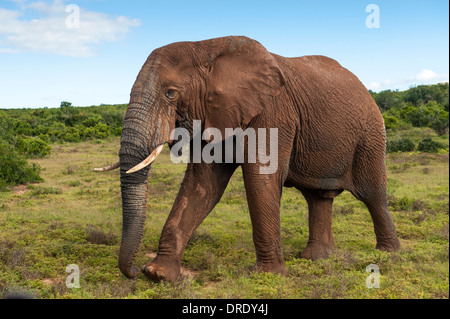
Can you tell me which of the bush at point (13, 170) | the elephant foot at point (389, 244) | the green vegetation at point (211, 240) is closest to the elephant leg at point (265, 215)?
the green vegetation at point (211, 240)

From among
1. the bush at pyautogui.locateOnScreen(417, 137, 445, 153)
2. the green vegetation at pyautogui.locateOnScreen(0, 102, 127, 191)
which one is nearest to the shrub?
the bush at pyautogui.locateOnScreen(417, 137, 445, 153)

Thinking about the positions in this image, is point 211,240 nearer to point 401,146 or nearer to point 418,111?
point 401,146

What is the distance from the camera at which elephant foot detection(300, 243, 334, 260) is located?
→ 7113mm

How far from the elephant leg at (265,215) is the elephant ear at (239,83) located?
2.35ft

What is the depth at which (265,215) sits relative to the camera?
18.6 ft

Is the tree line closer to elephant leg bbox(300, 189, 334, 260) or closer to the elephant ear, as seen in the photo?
elephant leg bbox(300, 189, 334, 260)

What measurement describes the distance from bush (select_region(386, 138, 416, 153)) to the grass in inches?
223

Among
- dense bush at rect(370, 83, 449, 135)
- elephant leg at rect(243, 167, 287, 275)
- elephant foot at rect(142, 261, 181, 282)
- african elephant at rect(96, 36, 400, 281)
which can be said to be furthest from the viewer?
dense bush at rect(370, 83, 449, 135)

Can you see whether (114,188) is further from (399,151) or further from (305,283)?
(399,151)

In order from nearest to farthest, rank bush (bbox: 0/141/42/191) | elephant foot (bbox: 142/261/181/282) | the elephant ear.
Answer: the elephant ear → elephant foot (bbox: 142/261/181/282) → bush (bbox: 0/141/42/191)

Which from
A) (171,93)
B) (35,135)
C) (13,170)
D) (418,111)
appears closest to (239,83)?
(171,93)

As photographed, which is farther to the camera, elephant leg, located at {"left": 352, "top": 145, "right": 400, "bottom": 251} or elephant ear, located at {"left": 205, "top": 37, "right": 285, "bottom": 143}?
elephant leg, located at {"left": 352, "top": 145, "right": 400, "bottom": 251}

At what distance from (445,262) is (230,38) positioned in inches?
167
